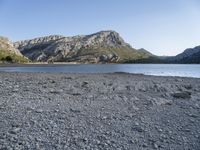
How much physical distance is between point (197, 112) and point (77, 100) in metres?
8.65

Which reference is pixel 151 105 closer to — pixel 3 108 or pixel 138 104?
pixel 138 104

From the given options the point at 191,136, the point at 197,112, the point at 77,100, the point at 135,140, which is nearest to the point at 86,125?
the point at 135,140

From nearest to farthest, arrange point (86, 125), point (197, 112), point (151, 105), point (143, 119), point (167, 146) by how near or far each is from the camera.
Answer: point (167, 146)
point (86, 125)
point (143, 119)
point (197, 112)
point (151, 105)

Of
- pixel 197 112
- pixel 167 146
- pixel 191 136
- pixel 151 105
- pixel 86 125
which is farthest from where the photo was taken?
pixel 151 105

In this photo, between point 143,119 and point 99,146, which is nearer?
point 99,146

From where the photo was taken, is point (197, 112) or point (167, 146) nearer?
point (167, 146)

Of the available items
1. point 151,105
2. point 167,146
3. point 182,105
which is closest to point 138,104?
point 151,105

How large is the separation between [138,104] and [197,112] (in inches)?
163

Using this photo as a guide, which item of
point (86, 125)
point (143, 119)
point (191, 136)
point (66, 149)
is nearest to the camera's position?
point (66, 149)

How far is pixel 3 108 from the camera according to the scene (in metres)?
18.6

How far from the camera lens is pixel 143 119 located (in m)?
17.4

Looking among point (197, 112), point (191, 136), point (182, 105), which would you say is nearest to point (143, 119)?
point (191, 136)

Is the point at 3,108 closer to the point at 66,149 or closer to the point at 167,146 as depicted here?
the point at 66,149

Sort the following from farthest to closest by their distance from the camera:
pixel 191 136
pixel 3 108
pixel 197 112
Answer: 1. pixel 197 112
2. pixel 3 108
3. pixel 191 136
